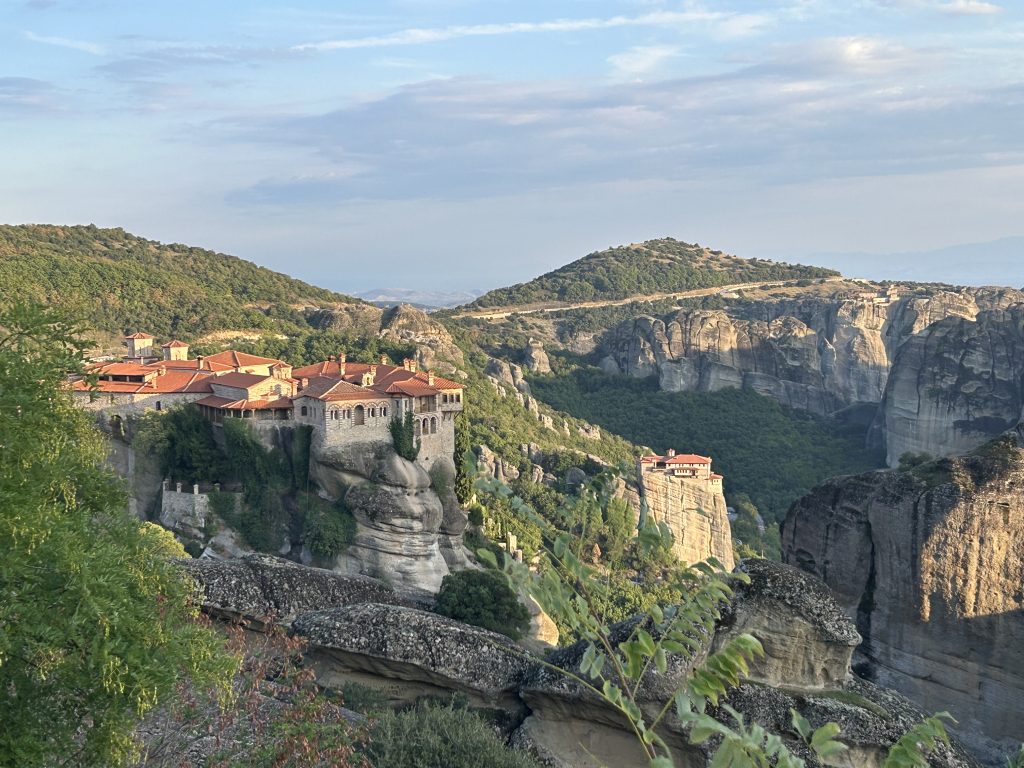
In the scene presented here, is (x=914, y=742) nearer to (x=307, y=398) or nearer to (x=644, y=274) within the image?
(x=307, y=398)

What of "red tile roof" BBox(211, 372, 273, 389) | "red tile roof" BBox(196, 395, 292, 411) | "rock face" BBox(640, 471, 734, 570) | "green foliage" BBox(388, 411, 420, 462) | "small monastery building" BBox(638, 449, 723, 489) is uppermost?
"red tile roof" BBox(211, 372, 273, 389)

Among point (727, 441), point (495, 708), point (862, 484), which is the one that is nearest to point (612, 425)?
point (727, 441)

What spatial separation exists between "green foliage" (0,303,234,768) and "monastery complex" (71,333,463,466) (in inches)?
1009

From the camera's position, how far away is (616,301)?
12788 cm

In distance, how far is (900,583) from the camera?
20266 mm

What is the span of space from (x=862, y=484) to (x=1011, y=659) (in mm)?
4471

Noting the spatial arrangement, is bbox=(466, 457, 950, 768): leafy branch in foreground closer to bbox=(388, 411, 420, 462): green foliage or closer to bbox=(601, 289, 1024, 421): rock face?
bbox=(388, 411, 420, 462): green foliage

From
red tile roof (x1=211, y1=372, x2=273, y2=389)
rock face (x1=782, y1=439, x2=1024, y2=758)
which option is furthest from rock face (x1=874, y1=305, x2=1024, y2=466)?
rock face (x1=782, y1=439, x2=1024, y2=758)

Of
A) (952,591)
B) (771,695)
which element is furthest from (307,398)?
(771,695)

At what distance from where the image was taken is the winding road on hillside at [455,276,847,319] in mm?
114637

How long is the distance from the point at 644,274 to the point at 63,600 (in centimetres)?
13475

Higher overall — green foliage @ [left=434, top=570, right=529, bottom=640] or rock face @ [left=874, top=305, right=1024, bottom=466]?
rock face @ [left=874, top=305, right=1024, bottom=466]

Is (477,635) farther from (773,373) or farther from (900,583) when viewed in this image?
(773,373)

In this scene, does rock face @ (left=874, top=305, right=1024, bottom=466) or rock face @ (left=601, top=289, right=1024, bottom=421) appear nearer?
rock face @ (left=874, top=305, right=1024, bottom=466)
